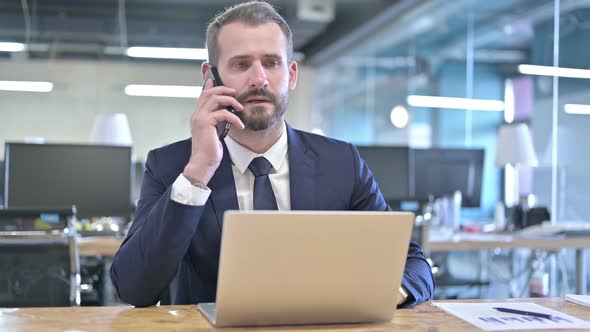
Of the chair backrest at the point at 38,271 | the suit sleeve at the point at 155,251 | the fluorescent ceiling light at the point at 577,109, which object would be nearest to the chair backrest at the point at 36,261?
the chair backrest at the point at 38,271

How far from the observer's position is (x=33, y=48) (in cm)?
1129

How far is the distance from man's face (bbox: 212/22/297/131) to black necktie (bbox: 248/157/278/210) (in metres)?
0.12

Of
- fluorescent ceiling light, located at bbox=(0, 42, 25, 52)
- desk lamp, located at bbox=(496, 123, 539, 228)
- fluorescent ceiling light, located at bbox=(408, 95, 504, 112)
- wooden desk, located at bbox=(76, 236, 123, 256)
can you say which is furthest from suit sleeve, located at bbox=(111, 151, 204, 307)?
fluorescent ceiling light, located at bbox=(0, 42, 25, 52)

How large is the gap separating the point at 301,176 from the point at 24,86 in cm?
1098

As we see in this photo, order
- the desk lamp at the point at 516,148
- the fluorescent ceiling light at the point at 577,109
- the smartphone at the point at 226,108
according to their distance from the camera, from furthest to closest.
Result: the fluorescent ceiling light at the point at 577,109, the desk lamp at the point at 516,148, the smartphone at the point at 226,108

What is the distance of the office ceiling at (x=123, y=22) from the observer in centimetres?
991

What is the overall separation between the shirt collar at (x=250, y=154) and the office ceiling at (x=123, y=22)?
24.8 feet

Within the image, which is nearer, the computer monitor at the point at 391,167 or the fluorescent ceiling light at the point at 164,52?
the computer monitor at the point at 391,167

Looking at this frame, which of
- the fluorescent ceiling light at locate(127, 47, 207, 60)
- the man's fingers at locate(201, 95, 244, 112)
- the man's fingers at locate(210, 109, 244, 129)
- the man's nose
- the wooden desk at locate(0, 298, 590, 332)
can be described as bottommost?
the wooden desk at locate(0, 298, 590, 332)

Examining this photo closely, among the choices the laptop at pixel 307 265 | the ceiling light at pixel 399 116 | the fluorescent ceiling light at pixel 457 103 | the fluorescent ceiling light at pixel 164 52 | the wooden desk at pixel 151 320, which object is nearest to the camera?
the laptop at pixel 307 265

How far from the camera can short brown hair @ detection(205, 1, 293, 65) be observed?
5.99 feet

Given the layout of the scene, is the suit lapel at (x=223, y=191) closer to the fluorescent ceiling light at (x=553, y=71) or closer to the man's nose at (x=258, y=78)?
the man's nose at (x=258, y=78)

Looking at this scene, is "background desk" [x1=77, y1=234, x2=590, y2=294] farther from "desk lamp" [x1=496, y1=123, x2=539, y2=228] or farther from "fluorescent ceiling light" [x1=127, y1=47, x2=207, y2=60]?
"fluorescent ceiling light" [x1=127, y1=47, x2=207, y2=60]

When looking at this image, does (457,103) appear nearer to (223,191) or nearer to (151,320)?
(223,191)
